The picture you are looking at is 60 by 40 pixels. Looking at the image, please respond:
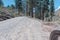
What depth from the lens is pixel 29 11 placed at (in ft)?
171

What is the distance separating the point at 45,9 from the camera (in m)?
49.6

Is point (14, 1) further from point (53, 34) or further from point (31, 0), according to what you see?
point (53, 34)

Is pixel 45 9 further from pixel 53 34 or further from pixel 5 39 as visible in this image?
pixel 53 34

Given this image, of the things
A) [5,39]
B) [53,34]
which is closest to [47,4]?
[5,39]

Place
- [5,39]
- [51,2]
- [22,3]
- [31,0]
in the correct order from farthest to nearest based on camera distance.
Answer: [22,3], [51,2], [31,0], [5,39]

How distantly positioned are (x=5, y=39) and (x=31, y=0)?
→ 1595 inches

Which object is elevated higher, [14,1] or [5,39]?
[5,39]

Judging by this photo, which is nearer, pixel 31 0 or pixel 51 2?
pixel 31 0

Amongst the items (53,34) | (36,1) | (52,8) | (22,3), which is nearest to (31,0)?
(36,1)

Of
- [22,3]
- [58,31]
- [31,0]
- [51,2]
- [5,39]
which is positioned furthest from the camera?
[22,3]

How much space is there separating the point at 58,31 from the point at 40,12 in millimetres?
49647

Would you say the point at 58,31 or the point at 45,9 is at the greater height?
the point at 58,31

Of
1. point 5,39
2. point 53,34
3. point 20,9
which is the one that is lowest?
point 20,9

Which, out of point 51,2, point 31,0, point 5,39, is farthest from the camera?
point 51,2
